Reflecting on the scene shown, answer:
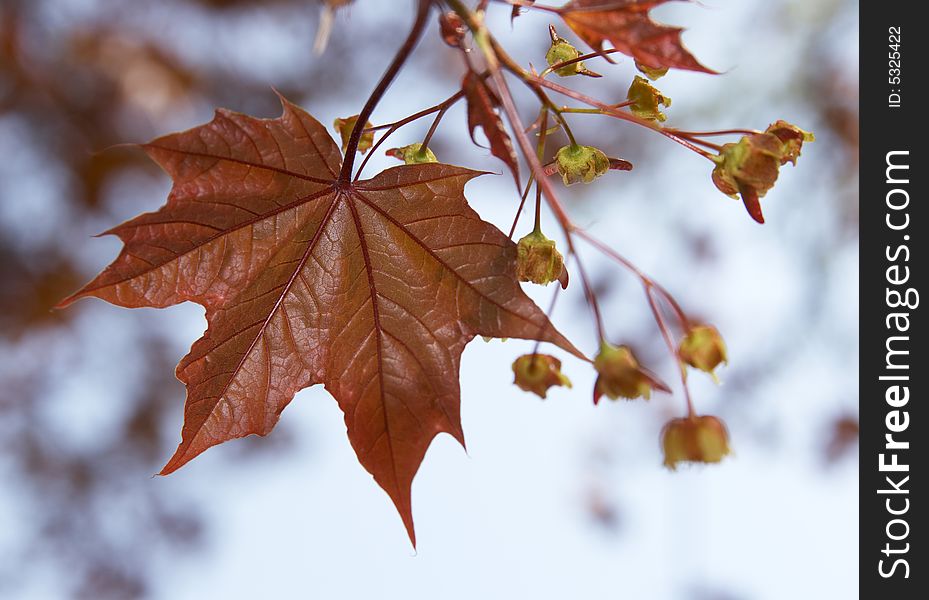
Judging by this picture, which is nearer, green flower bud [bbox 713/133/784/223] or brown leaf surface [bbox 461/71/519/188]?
brown leaf surface [bbox 461/71/519/188]

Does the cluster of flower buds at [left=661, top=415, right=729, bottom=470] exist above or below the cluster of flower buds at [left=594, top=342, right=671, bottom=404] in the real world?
below

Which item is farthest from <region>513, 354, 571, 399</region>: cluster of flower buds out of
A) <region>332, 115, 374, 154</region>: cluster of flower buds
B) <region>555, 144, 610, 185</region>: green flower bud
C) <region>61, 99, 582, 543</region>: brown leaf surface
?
<region>332, 115, 374, 154</region>: cluster of flower buds

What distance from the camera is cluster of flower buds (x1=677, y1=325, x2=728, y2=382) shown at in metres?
0.74

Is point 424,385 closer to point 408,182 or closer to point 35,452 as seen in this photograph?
point 408,182

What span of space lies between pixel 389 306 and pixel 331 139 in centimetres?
20

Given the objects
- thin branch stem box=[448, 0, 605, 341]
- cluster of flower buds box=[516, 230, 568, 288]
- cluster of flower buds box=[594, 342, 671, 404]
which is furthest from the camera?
cluster of flower buds box=[516, 230, 568, 288]

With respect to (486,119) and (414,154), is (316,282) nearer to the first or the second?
(414,154)

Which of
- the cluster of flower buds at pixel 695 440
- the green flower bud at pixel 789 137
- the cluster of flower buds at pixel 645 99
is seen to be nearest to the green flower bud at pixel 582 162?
the cluster of flower buds at pixel 645 99

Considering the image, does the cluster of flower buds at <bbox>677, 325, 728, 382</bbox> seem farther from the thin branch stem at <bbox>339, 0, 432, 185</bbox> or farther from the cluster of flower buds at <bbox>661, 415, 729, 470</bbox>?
the thin branch stem at <bbox>339, 0, 432, 185</bbox>

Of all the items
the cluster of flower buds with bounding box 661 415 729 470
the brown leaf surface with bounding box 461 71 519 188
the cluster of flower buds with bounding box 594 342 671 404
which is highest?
the brown leaf surface with bounding box 461 71 519 188

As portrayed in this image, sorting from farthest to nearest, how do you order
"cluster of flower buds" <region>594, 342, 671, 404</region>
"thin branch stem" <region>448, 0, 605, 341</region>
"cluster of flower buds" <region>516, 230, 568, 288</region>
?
"cluster of flower buds" <region>516, 230, 568, 288</region>, "cluster of flower buds" <region>594, 342, 671, 404</region>, "thin branch stem" <region>448, 0, 605, 341</region>

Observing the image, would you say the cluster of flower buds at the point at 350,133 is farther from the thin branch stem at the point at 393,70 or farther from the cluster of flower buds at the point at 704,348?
the cluster of flower buds at the point at 704,348

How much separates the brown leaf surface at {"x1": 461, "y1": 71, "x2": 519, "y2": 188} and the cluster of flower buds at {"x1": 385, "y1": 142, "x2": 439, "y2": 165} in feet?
0.79

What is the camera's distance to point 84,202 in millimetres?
2848
